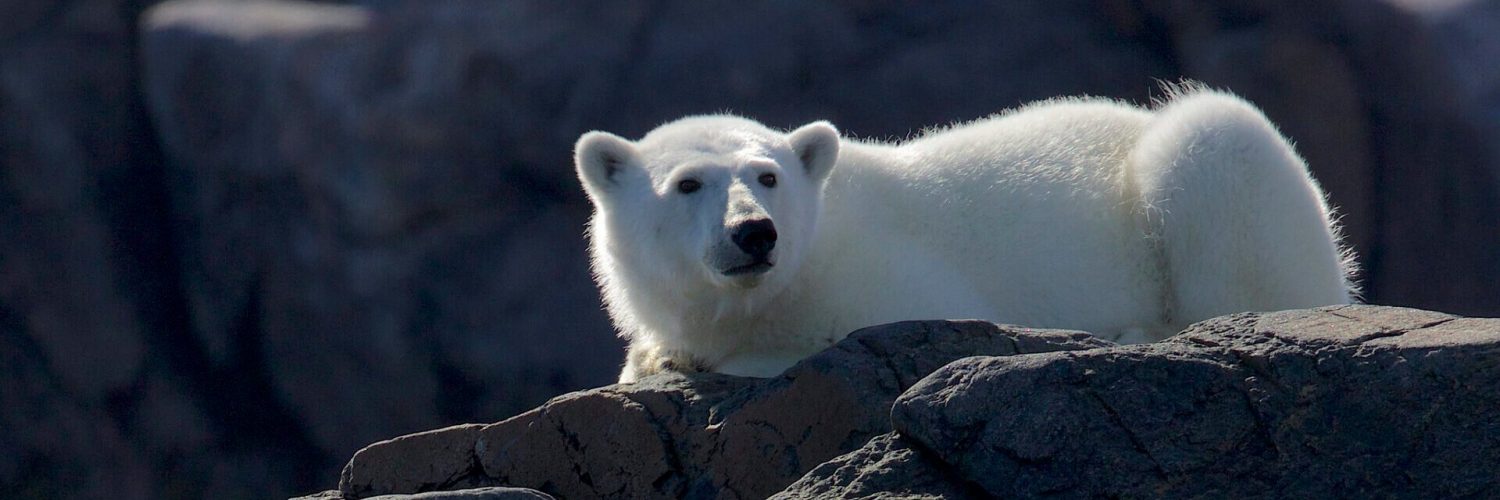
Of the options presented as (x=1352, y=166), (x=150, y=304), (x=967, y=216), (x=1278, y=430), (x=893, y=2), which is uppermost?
(x=893, y=2)

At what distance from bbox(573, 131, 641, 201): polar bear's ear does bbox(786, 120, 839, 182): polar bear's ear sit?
1.93ft

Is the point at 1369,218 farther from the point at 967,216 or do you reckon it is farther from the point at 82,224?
the point at 82,224

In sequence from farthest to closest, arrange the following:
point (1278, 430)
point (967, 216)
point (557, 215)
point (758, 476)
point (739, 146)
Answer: point (557, 215), point (967, 216), point (739, 146), point (758, 476), point (1278, 430)

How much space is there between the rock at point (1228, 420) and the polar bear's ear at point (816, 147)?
8.37ft

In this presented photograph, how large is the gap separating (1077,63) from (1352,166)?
204cm

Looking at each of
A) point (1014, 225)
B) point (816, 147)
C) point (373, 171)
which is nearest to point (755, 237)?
point (816, 147)

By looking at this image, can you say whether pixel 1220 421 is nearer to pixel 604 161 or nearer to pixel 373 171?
pixel 604 161

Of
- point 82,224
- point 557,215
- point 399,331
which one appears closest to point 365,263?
point 399,331

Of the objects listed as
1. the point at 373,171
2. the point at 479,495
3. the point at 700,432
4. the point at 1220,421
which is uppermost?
the point at 373,171

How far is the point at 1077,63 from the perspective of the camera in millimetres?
11641

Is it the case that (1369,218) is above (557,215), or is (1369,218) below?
above

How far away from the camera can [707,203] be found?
5.31m

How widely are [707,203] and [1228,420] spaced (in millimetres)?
2469

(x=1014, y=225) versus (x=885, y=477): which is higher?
(x=1014, y=225)
